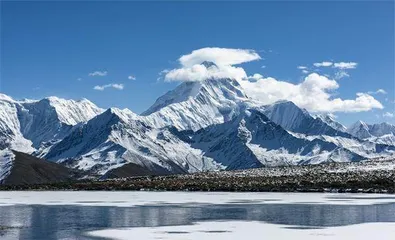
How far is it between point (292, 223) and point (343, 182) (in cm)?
5649

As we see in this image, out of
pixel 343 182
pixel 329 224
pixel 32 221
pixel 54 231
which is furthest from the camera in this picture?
pixel 343 182

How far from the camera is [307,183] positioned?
314 ft

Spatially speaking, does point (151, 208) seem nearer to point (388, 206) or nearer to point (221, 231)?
point (221, 231)

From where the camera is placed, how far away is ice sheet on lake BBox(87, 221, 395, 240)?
3350 centimetres

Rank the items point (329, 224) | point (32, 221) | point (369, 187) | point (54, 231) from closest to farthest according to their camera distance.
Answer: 1. point (54, 231)
2. point (329, 224)
3. point (32, 221)
4. point (369, 187)

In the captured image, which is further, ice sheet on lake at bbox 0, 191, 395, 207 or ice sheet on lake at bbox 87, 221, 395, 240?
ice sheet on lake at bbox 0, 191, 395, 207

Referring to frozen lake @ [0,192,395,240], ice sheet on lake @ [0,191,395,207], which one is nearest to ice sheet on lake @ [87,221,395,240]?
frozen lake @ [0,192,395,240]

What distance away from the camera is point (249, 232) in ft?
118

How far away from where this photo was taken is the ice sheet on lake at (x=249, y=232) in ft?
110

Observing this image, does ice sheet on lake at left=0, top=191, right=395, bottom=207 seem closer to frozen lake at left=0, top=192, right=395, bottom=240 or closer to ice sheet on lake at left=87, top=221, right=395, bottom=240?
frozen lake at left=0, top=192, right=395, bottom=240

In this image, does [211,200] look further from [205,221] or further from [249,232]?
[249,232]

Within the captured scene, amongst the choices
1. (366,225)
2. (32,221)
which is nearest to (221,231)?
(366,225)

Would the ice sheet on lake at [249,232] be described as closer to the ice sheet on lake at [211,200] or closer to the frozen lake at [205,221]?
the frozen lake at [205,221]

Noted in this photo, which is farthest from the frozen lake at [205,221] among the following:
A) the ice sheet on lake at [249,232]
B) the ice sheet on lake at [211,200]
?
the ice sheet on lake at [211,200]
